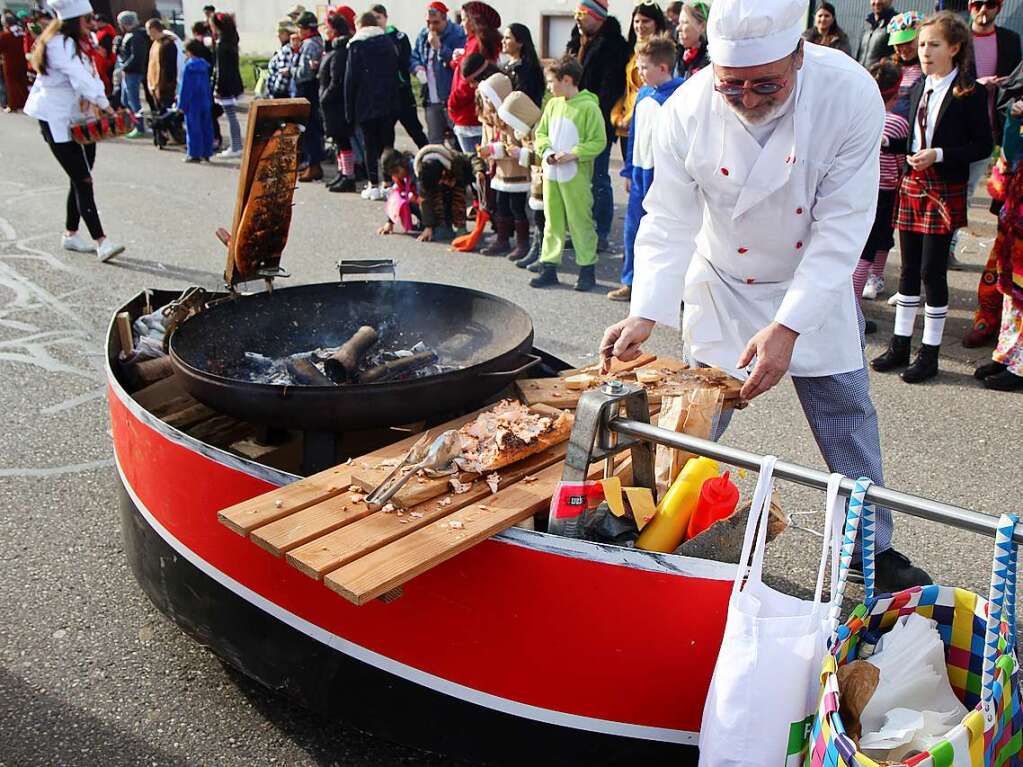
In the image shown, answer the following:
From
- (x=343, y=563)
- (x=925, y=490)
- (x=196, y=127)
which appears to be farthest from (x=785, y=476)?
(x=196, y=127)

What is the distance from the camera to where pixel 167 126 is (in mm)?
13719

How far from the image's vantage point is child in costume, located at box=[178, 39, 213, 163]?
12055mm

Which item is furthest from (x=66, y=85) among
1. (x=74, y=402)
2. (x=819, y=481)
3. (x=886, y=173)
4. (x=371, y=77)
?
(x=819, y=481)

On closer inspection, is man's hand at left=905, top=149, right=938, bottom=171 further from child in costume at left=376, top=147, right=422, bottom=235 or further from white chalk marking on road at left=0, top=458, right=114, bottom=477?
child in costume at left=376, top=147, right=422, bottom=235

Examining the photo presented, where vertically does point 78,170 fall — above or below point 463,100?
below

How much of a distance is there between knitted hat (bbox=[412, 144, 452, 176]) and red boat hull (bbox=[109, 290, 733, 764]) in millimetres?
5827

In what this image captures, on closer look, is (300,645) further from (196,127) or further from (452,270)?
(196,127)

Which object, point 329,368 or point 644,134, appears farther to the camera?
point 644,134

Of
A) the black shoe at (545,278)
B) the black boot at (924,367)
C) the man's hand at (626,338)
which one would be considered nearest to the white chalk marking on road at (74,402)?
the black shoe at (545,278)

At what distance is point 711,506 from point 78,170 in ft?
22.2

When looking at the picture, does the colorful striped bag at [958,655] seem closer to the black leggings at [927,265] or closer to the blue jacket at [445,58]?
the black leggings at [927,265]

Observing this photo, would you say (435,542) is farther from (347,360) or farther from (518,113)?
(518,113)

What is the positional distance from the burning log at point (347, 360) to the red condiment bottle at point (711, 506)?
1308 millimetres

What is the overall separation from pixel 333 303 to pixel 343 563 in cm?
191
